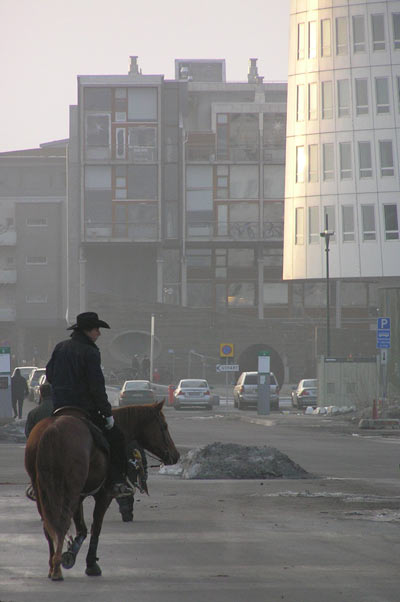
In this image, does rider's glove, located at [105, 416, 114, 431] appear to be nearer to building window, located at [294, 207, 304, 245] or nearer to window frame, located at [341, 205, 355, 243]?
window frame, located at [341, 205, 355, 243]

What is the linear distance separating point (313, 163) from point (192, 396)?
1688cm

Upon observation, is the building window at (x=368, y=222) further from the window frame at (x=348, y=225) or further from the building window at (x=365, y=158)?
the building window at (x=365, y=158)

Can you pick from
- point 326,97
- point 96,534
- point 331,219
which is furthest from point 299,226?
point 96,534

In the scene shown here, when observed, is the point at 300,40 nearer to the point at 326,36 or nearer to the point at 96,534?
the point at 326,36

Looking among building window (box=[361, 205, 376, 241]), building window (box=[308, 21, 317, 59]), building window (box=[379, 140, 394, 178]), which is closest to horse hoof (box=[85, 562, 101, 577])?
building window (box=[361, 205, 376, 241])

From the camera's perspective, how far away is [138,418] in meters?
11.0

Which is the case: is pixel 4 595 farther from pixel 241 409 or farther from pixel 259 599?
pixel 241 409

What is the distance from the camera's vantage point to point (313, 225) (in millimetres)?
67500

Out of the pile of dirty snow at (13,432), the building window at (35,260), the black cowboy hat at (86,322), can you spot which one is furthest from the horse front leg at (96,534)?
the building window at (35,260)

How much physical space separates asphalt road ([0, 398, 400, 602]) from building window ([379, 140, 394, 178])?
44992 millimetres

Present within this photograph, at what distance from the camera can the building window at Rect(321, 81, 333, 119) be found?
6731 cm

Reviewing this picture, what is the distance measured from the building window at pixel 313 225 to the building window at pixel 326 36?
27.3 feet

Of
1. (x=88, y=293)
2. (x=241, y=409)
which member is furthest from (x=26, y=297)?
(x=241, y=409)

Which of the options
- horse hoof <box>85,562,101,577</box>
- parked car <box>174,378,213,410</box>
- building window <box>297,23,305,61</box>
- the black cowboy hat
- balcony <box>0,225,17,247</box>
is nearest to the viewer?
horse hoof <box>85,562,101,577</box>
